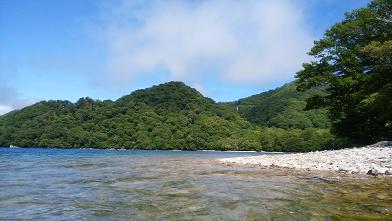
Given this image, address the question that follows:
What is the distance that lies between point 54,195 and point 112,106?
183 meters

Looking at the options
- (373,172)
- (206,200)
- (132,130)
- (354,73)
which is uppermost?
(132,130)

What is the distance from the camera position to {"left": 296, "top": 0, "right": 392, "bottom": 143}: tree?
127 feet

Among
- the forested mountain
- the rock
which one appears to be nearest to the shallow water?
the rock

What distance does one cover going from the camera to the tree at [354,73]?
38.6 m

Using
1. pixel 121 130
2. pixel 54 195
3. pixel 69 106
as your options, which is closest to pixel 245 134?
pixel 121 130

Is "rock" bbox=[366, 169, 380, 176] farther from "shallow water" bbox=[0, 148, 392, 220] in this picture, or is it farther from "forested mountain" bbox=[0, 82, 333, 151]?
"forested mountain" bbox=[0, 82, 333, 151]

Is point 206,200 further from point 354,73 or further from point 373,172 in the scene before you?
point 354,73

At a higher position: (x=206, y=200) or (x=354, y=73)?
(x=354, y=73)

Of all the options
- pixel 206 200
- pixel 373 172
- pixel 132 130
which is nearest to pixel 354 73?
pixel 373 172

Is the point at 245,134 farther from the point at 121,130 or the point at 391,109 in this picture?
the point at 391,109

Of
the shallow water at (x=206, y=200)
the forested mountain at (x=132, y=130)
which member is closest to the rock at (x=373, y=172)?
the shallow water at (x=206, y=200)

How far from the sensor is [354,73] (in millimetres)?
41375

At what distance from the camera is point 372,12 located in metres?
42.0

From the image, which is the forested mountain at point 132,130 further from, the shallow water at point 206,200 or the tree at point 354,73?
the shallow water at point 206,200
